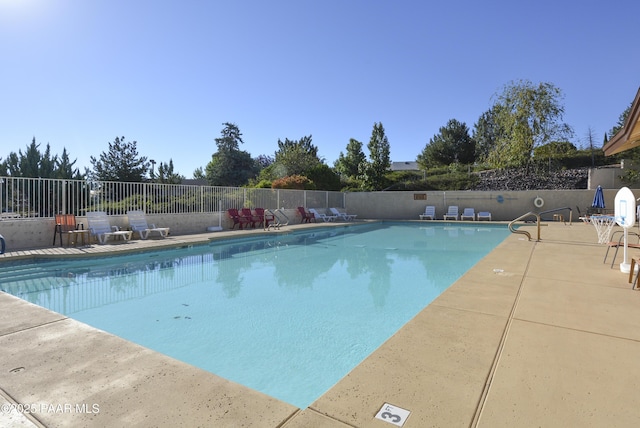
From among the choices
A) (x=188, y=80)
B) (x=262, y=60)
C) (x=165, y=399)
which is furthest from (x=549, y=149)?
(x=165, y=399)

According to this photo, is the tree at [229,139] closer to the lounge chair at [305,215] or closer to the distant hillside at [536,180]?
the lounge chair at [305,215]

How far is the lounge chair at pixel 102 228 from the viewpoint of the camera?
9203 mm

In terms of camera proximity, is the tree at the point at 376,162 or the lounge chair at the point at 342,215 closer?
the lounge chair at the point at 342,215

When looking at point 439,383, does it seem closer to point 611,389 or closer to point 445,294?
point 611,389

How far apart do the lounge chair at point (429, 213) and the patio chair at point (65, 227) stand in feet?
55.4

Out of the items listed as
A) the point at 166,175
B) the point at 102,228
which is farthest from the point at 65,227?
the point at 166,175

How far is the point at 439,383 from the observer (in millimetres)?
2002

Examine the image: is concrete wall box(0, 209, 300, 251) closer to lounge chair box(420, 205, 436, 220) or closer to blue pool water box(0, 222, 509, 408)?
blue pool water box(0, 222, 509, 408)

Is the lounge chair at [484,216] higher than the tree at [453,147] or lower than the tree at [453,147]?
lower

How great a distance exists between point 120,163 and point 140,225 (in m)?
22.6

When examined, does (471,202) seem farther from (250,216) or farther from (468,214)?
(250,216)

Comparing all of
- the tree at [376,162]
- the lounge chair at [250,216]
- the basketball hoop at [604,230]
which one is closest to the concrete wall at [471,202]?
the tree at [376,162]

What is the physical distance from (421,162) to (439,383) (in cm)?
4099

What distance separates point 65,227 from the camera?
8.77 m
